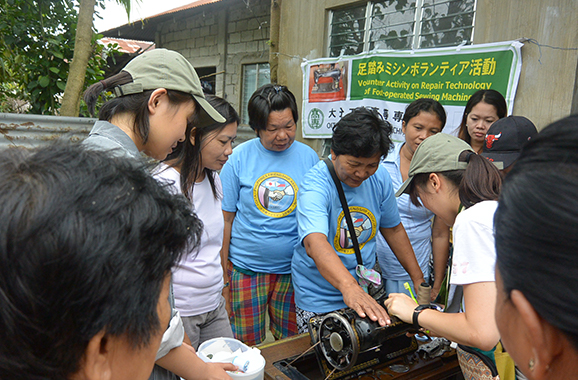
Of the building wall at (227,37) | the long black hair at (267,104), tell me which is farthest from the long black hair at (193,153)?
the building wall at (227,37)

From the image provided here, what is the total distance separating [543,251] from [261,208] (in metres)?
2.08

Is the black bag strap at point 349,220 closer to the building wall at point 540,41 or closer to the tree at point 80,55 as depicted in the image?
the building wall at point 540,41

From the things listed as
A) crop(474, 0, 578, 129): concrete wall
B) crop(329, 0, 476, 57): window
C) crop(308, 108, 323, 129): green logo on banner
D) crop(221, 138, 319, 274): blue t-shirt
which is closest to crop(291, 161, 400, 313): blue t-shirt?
crop(221, 138, 319, 274): blue t-shirt

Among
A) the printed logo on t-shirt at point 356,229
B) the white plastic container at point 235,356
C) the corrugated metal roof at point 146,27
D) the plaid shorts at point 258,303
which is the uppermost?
the corrugated metal roof at point 146,27

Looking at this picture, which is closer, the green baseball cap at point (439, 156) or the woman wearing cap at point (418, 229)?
the green baseball cap at point (439, 156)

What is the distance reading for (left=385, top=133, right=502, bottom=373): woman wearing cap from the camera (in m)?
1.20

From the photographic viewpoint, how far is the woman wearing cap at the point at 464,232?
1.20 meters

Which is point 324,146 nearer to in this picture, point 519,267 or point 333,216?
point 333,216

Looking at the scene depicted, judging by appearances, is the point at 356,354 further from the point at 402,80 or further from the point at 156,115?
the point at 402,80

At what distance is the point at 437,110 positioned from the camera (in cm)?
271

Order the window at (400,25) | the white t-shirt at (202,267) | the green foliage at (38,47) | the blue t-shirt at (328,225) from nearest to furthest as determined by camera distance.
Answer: the white t-shirt at (202,267) → the blue t-shirt at (328,225) → the window at (400,25) → the green foliage at (38,47)

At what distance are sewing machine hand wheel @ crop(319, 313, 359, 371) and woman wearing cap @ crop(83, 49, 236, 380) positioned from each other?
1.30 ft

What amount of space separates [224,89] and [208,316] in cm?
682

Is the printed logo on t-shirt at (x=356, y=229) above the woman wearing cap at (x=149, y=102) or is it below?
below
